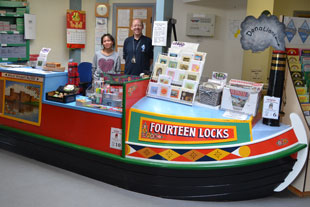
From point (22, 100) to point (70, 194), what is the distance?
4.78ft

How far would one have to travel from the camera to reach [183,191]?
3.15 m

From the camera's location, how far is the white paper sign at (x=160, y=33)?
12.9 feet

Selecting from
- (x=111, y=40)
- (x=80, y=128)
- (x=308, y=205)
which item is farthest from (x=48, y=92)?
(x=308, y=205)

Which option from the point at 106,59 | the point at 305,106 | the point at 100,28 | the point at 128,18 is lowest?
the point at 305,106

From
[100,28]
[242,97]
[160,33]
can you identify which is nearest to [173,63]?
[160,33]

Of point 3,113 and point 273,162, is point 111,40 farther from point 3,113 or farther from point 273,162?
point 273,162

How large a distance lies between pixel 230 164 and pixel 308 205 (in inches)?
35.9

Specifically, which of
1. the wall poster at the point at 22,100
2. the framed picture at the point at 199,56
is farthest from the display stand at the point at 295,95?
the wall poster at the point at 22,100

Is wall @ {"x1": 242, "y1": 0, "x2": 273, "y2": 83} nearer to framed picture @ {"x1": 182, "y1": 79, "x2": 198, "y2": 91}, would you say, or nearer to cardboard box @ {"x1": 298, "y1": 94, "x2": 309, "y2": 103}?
cardboard box @ {"x1": 298, "y1": 94, "x2": 309, "y2": 103}

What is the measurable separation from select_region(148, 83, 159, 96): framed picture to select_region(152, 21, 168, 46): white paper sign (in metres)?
0.59

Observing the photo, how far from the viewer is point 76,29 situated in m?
A: 6.77

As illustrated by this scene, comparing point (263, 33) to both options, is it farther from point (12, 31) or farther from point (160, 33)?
point (12, 31)

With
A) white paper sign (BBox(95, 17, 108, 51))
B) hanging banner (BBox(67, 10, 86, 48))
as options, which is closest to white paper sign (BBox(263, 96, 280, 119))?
white paper sign (BBox(95, 17, 108, 51))

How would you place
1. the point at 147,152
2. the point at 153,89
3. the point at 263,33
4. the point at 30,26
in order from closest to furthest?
1. the point at 147,152
2. the point at 263,33
3. the point at 153,89
4. the point at 30,26
